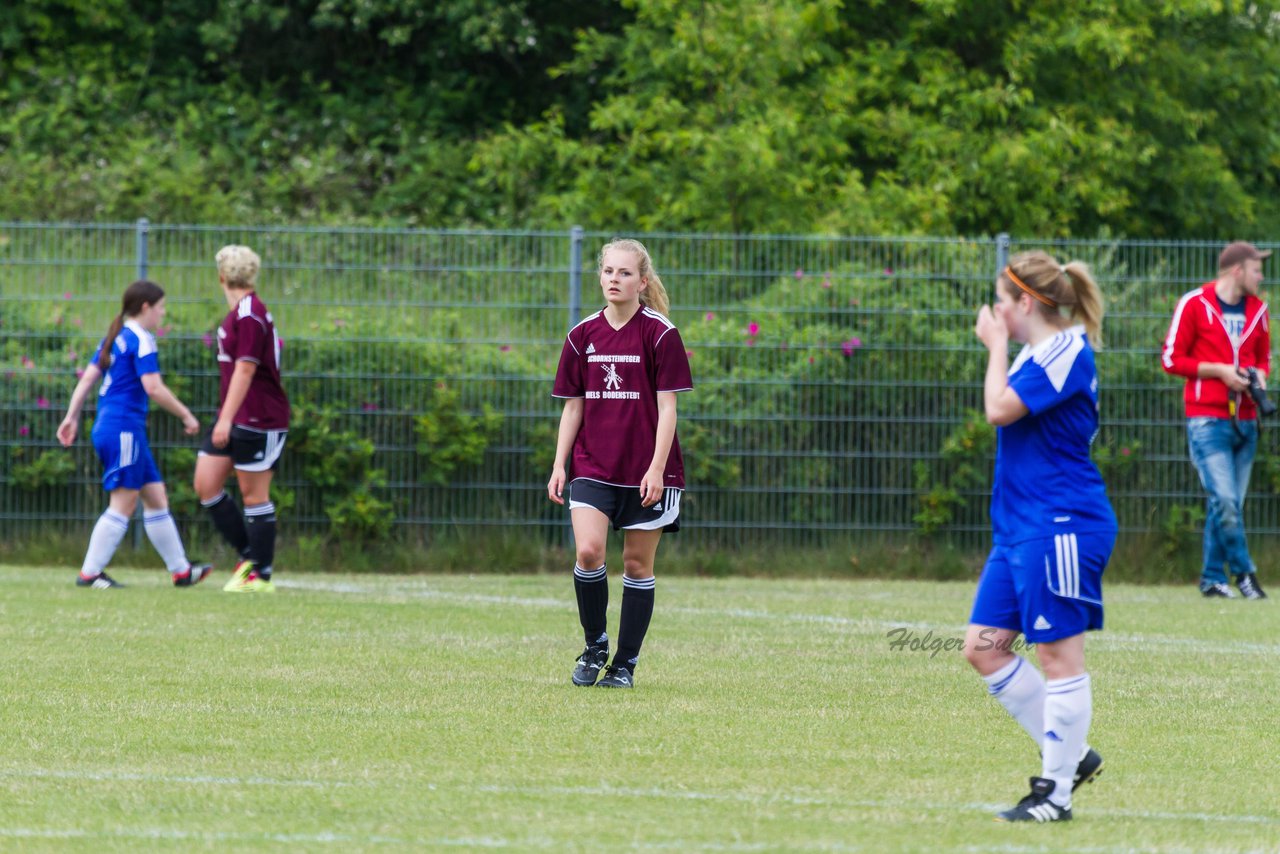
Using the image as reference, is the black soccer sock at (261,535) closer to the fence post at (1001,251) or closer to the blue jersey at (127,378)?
the blue jersey at (127,378)

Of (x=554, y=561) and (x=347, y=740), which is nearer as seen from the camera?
(x=347, y=740)

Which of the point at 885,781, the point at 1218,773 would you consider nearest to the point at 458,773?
the point at 885,781

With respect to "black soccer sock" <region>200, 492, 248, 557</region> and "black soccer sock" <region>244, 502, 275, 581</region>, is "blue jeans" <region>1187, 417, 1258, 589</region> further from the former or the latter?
"black soccer sock" <region>200, 492, 248, 557</region>

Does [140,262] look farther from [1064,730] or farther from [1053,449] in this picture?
[1064,730]

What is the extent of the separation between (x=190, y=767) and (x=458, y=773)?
809 mm

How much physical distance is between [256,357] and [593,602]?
401cm

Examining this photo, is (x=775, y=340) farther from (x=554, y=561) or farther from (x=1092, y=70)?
(x=1092, y=70)

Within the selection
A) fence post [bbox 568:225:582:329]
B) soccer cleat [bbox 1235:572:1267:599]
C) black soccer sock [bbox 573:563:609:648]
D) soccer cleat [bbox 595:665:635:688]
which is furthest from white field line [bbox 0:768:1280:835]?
fence post [bbox 568:225:582:329]

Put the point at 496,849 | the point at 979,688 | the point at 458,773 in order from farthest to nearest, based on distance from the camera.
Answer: the point at 979,688
the point at 458,773
the point at 496,849

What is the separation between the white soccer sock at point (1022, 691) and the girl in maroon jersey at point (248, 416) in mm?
6436

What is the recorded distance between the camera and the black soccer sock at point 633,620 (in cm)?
728

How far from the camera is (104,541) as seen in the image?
11016mm

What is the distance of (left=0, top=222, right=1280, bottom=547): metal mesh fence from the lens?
12.9 meters

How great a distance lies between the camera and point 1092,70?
21.6 m
